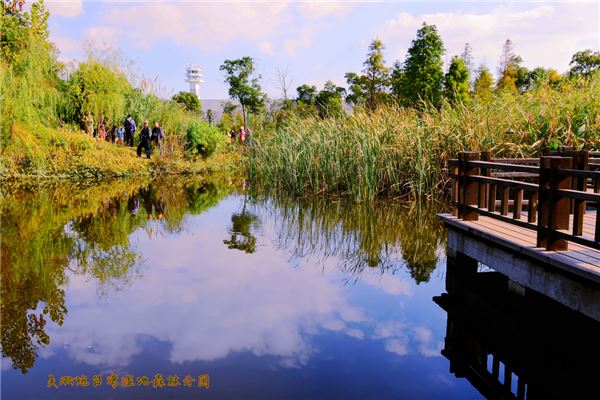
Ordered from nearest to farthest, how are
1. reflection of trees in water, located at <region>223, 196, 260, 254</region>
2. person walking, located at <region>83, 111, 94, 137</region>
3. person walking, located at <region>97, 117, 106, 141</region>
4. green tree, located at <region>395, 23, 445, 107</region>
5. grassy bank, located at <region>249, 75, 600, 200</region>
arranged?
reflection of trees in water, located at <region>223, 196, 260, 254</region>, grassy bank, located at <region>249, 75, 600, 200</region>, person walking, located at <region>83, 111, 94, 137</region>, person walking, located at <region>97, 117, 106, 141</region>, green tree, located at <region>395, 23, 445, 107</region>

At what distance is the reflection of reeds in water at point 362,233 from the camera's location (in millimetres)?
6094

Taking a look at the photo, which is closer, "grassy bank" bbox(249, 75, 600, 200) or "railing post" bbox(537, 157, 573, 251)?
"railing post" bbox(537, 157, 573, 251)

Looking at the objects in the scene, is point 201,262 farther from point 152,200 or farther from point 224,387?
point 152,200

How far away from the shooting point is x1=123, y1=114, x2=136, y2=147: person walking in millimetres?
20203

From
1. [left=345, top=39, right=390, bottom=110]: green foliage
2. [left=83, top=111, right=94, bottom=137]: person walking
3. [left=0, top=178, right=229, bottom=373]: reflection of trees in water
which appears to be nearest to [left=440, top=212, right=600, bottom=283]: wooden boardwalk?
[left=0, top=178, right=229, bottom=373]: reflection of trees in water

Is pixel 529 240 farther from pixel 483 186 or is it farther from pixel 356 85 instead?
pixel 356 85

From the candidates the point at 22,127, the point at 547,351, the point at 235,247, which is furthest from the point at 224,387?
the point at 22,127

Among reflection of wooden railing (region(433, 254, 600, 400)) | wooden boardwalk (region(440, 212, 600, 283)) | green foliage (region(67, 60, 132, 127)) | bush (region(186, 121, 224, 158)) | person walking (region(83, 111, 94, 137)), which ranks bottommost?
reflection of wooden railing (region(433, 254, 600, 400))

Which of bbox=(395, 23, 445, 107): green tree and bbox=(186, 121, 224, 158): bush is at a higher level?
bbox=(395, 23, 445, 107): green tree

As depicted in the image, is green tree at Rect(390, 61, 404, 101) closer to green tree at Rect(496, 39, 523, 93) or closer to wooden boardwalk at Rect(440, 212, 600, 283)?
green tree at Rect(496, 39, 523, 93)

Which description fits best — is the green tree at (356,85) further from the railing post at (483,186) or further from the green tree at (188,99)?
the railing post at (483,186)

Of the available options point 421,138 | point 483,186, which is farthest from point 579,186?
point 421,138

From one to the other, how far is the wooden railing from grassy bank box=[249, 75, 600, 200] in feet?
9.86

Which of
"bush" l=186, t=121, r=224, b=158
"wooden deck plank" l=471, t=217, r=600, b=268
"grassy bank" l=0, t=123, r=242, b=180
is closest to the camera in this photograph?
"wooden deck plank" l=471, t=217, r=600, b=268
